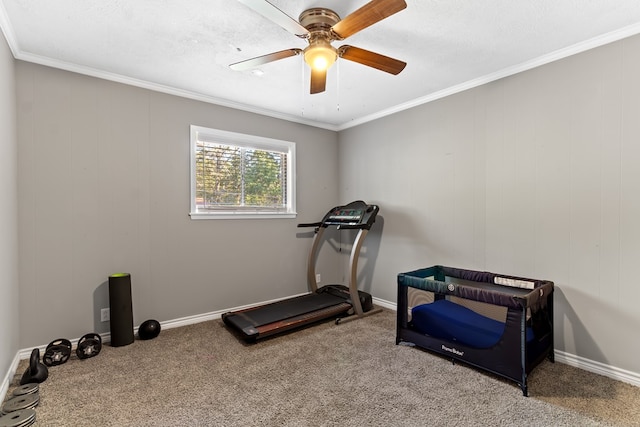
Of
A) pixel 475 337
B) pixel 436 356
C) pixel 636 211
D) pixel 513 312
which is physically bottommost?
pixel 436 356

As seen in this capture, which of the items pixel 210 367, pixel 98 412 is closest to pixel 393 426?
pixel 210 367

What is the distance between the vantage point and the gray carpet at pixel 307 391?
1.86 metres

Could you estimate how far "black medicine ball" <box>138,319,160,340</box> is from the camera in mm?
2951

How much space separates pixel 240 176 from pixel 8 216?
6.76ft

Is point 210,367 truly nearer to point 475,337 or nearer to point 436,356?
point 436,356

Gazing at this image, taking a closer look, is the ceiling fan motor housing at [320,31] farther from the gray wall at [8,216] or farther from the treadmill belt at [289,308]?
the treadmill belt at [289,308]

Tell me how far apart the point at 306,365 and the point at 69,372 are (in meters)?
1.79

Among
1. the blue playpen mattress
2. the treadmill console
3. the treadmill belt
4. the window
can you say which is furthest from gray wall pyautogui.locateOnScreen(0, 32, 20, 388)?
the blue playpen mattress

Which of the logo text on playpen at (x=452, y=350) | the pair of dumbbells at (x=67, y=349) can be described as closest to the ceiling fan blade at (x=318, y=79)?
the logo text on playpen at (x=452, y=350)

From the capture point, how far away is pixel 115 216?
9.71 ft

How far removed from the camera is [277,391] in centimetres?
214

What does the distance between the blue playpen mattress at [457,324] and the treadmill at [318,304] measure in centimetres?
93

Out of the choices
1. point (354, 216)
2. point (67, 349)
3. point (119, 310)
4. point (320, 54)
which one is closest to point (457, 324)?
point (354, 216)

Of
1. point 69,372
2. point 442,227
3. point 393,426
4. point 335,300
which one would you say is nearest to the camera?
point 393,426
